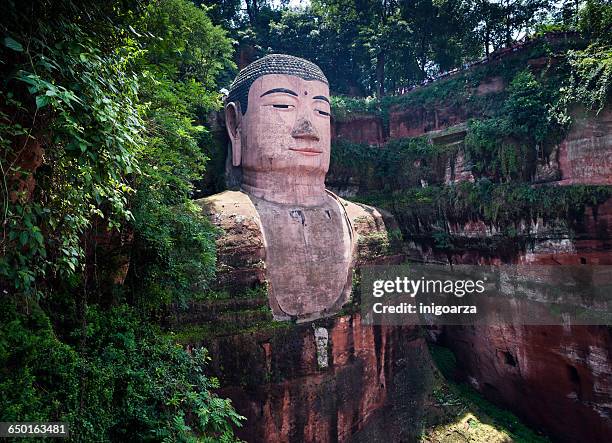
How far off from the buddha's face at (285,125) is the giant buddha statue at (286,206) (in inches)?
0.9

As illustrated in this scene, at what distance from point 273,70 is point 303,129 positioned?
4.98 feet

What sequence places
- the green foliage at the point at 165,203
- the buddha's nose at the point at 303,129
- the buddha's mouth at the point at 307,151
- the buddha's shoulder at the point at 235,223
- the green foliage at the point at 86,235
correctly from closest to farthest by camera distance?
the green foliage at the point at 86,235 < the green foliage at the point at 165,203 < the buddha's shoulder at the point at 235,223 < the buddha's nose at the point at 303,129 < the buddha's mouth at the point at 307,151

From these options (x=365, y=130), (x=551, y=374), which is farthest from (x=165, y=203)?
(x=551, y=374)

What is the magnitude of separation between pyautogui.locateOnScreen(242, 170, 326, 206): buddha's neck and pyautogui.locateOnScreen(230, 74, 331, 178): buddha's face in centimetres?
15

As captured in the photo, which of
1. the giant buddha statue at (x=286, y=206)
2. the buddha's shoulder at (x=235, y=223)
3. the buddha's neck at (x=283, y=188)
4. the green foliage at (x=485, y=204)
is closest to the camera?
the buddha's shoulder at (x=235, y=223)

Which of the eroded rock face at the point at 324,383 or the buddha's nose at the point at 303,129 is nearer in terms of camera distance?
the eroded rock face at the point at 324,383

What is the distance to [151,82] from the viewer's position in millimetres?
5230

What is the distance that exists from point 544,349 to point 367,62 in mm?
15554

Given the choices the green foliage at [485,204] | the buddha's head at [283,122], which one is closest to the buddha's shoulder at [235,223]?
the buddha's head at [283,122]

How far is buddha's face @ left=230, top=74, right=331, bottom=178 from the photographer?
8.74 metres

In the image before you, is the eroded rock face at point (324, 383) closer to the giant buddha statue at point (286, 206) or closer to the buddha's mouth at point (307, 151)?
the giant buddha statue at point (286, 206)

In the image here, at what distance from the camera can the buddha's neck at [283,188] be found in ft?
29.5

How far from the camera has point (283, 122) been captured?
8.77 meters

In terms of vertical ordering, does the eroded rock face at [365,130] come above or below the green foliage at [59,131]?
above
